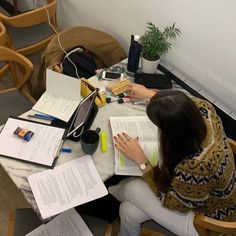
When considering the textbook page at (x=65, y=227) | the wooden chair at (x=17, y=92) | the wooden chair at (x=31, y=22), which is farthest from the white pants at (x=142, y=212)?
the wooden chair at (x=31, y=22)

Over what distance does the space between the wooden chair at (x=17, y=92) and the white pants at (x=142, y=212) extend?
814 millimetres

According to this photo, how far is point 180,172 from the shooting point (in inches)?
50.0

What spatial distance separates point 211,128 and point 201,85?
27.2 inches

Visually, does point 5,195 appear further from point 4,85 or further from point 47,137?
point 4,85

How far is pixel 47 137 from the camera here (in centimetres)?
154

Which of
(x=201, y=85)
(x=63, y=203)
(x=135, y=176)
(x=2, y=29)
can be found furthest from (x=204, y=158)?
(x=2, y=29)

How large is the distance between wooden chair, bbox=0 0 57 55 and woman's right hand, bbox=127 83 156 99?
979 millimetres

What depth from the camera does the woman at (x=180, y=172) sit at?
1.23 metres

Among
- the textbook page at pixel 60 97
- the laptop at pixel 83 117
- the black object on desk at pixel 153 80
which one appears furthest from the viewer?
the black object on desk at pixel 153 80

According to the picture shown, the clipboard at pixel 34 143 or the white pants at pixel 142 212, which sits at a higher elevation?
the clipboard at pixel 34 143

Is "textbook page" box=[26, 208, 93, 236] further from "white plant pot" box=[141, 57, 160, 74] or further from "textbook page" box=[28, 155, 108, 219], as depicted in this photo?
"white plant pot" box=[141, 57, 160, 74]

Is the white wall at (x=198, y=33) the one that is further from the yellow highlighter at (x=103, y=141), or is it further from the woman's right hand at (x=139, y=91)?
the yellow highlighter at (x=103, y=141)

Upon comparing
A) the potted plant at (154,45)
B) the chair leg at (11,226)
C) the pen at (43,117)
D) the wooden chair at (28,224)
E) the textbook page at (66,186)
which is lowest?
the chair leg at (11,226)

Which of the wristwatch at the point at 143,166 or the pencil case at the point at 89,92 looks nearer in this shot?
the wristwatch at the point at 143,166
